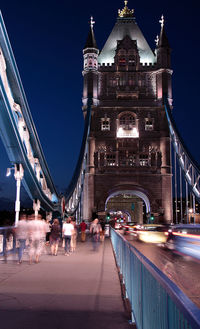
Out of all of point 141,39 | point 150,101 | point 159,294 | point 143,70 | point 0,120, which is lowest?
point 159,294

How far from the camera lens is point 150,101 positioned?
2146 inches

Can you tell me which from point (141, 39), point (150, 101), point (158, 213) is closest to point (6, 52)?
point (158, 213)

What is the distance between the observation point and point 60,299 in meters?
6.96

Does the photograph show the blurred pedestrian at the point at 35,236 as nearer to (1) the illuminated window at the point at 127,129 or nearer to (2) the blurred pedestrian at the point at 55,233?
(2) the blurred pedestrian at the point at 55,233

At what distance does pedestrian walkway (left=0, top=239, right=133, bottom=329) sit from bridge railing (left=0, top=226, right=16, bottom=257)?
291 centimetres

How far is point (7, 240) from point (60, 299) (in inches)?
339

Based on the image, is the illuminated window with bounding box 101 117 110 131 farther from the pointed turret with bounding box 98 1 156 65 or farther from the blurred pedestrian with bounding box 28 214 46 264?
the blurred pedestrian with bounding box 28 214 46 264

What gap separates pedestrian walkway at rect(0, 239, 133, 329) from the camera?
5.52 metres

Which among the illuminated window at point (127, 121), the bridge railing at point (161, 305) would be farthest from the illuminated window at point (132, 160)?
the bridge railing at point (161, 305)

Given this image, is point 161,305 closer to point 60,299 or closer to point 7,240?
point 60,299

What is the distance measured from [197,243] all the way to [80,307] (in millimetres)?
8949

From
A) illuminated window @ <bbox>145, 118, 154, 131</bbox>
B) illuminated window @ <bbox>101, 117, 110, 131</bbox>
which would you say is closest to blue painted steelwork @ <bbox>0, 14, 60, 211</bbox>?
illuminated window @ <bbox>101, 117, 110, 131</bbox>

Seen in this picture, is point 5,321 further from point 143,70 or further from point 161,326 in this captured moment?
point 143,70

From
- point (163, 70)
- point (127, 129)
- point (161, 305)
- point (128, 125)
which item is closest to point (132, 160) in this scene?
point (127, 129)
